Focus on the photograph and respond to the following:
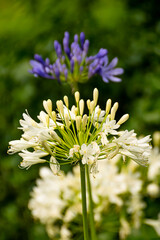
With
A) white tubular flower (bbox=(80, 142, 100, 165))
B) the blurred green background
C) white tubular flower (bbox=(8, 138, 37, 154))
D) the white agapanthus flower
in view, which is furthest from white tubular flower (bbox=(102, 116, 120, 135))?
the blurred green background

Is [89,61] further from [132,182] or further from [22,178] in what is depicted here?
[22,178]

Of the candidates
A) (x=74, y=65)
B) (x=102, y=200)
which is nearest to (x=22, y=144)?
(x=74, y=65)

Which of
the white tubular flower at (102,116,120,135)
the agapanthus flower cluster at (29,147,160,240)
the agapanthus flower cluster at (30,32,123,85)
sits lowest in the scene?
the agapanthus flower cluster at (29,147,160,240)

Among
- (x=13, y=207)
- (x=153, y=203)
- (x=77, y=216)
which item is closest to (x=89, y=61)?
(x=77, y=216)

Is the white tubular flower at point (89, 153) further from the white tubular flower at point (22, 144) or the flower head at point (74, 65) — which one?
the flower head at point (74, 65)

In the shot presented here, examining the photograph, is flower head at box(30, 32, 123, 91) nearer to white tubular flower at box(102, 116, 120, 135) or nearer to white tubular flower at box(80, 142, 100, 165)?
white tubular flower at box(102, 116, 120, 135)

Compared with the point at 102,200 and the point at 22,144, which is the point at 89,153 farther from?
the point at 102,200

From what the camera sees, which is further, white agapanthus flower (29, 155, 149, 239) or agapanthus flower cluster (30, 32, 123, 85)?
white agapanthus flower (29, 155, 149, 239)
